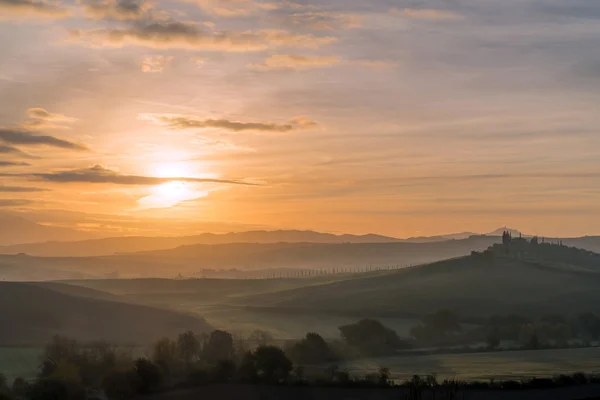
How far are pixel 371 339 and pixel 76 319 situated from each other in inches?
2342

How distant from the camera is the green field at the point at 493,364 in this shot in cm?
9019

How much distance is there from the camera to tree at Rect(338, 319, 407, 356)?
396 feet

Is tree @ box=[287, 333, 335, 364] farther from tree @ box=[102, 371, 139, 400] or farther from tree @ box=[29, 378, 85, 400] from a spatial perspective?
tree @ box=[29, 378, 85, 400]

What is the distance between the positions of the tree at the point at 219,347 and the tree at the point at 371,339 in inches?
745

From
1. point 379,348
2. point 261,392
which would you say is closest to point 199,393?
point 261,392

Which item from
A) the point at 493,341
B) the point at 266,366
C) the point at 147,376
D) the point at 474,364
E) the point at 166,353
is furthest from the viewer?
the point at 493,341

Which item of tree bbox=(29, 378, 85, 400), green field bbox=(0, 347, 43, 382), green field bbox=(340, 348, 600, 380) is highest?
green field bbox=(340, 348, 600, 380)

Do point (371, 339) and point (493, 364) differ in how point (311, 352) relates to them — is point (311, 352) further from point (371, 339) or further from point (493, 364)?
point (493, 364)

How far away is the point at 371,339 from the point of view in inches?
5010

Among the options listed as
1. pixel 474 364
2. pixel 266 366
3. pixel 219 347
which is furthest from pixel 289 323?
pixel 266 366

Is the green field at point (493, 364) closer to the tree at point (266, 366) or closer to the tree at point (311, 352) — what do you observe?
the tree at point (311, 352)

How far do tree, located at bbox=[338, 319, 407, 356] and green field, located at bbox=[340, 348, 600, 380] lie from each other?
831 centimetres

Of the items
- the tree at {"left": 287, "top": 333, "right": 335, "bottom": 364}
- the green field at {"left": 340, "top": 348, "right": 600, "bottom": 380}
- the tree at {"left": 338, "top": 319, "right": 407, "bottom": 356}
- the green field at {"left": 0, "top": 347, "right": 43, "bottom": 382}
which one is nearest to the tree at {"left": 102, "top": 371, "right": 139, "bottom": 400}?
the green field at {"left": 340, "top": 348, "right": 600, "bottom": 380}

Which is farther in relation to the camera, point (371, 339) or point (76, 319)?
point (76, 319)
